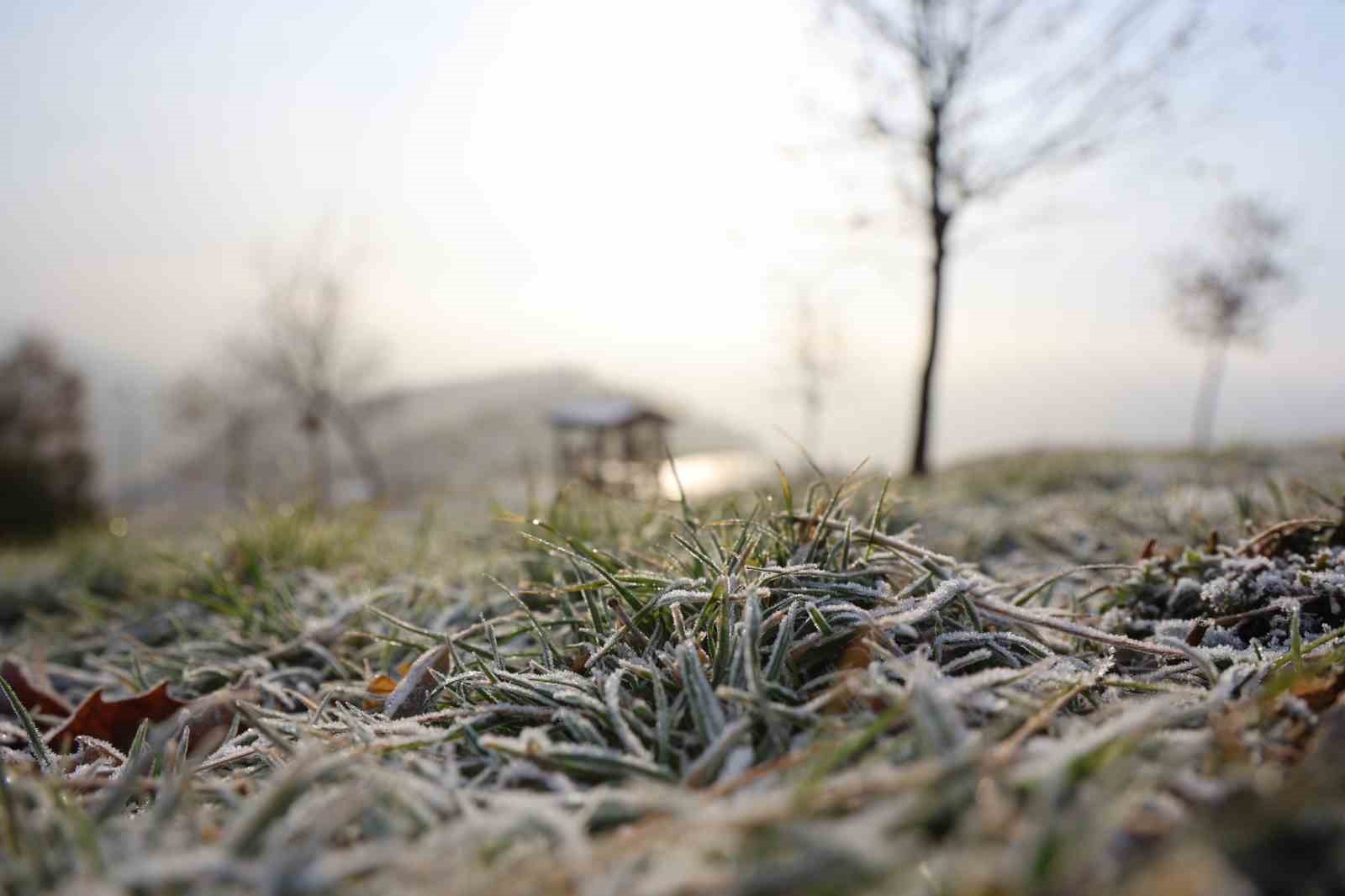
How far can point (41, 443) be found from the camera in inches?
857

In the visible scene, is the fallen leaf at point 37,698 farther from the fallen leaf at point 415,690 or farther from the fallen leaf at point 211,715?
the fallen leaf at point 415,690

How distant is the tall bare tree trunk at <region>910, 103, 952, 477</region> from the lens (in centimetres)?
1107

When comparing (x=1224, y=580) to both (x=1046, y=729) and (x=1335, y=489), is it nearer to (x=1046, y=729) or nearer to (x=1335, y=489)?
(x=1046, y=729)

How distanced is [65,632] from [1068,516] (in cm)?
405

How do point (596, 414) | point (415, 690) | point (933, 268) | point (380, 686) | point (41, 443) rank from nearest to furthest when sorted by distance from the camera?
point (415, 690)
point (380, 686)
point (933, 268)
point (596, 414)
point (41, 443)

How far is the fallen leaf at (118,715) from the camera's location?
1729 millimetres

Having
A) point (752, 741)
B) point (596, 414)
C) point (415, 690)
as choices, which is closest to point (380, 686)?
point (415, 690)

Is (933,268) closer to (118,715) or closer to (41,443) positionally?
(118,715)

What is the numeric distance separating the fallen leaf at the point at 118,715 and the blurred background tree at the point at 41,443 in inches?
885

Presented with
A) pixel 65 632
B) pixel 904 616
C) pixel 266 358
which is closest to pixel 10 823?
pixel 904 616

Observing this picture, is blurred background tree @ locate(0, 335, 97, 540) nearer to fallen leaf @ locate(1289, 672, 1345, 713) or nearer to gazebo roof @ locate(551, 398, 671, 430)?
gazebo roof @ locate(551, 398, 671, 430)

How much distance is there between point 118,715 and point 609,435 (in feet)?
73.4

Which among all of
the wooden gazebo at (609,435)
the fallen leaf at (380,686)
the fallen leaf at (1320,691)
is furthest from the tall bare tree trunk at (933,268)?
the fallen leaf at (1320,691)

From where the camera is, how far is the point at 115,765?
1420 mm
